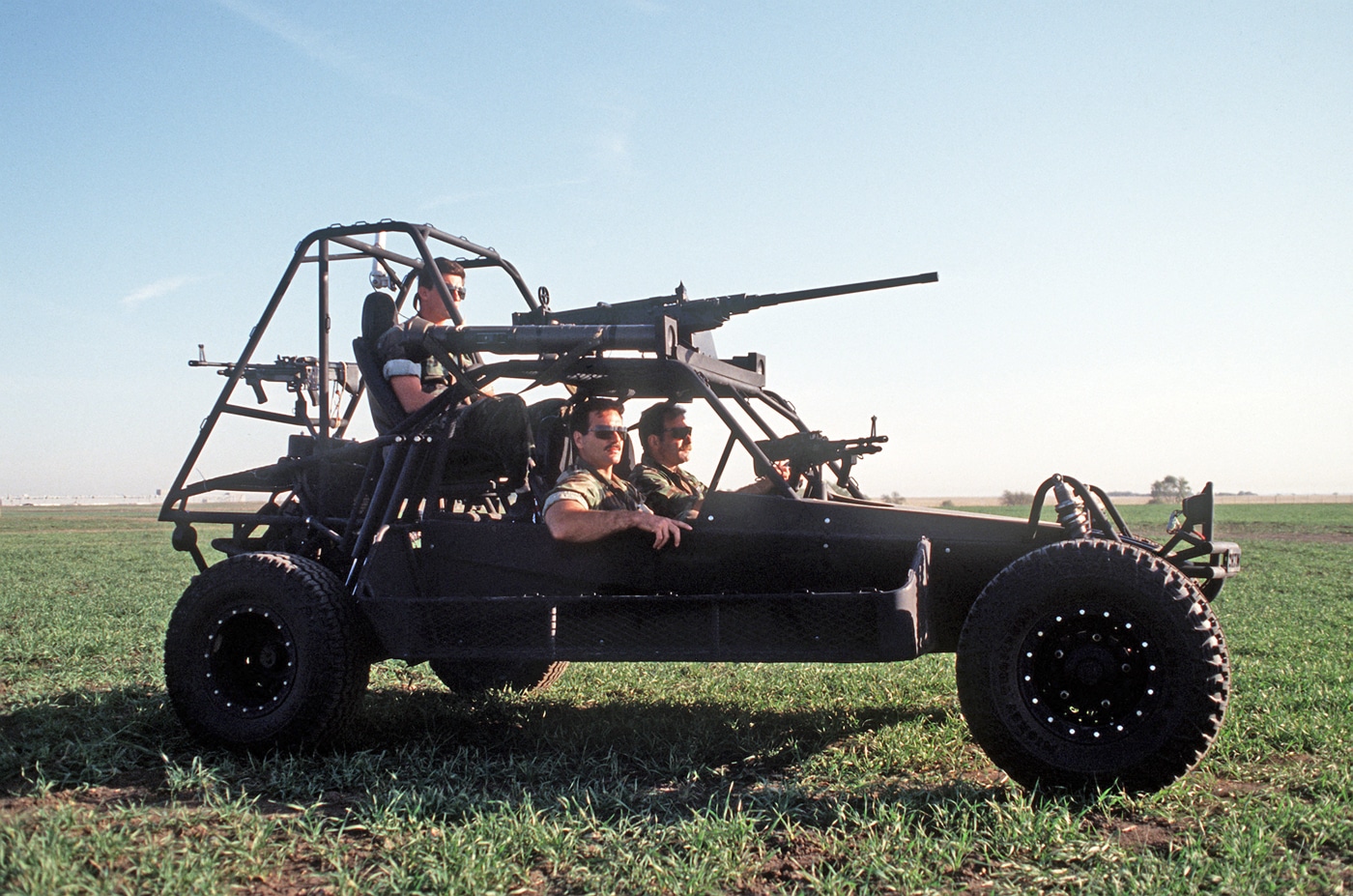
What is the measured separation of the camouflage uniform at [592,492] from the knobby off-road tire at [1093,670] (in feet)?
5.18

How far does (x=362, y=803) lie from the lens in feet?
12.2

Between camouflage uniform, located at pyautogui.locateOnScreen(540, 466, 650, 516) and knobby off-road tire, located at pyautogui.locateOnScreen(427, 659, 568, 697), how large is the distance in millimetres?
1893

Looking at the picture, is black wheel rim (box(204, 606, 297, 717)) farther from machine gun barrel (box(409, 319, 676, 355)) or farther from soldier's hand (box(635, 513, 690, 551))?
soldier's hand (box(635, 513, 690, 551))

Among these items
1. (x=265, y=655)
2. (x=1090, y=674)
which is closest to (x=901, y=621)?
(x=1090, y=674)

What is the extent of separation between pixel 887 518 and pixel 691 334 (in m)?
1.31

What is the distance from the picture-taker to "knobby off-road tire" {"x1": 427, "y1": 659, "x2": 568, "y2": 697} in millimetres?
6141

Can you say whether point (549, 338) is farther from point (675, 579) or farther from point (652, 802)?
point (652, 802)

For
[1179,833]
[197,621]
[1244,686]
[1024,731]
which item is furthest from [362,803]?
[1244,686]

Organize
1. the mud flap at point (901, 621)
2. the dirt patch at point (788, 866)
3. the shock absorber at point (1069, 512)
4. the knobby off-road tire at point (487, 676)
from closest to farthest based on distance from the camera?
the dirt patch at point (788, 866)
the mud flap at point (901, 621)
the shock absorber at point (1069, 512)
the knobby off-road tire at point (487, 676)

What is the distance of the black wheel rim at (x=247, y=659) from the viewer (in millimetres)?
4609

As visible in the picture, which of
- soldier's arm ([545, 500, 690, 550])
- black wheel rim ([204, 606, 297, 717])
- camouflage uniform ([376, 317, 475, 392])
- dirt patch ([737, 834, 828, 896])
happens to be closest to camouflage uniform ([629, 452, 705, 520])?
soldier's arm ([545, 500, 690, 550])

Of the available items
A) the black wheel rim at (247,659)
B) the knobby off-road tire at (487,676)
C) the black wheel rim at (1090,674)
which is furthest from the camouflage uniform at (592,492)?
the knobby off-road tire at (487,676)

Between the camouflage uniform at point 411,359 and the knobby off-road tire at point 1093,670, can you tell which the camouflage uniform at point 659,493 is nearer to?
the camouflage uniform at point 411,359

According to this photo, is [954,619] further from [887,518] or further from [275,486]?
[275,486]
